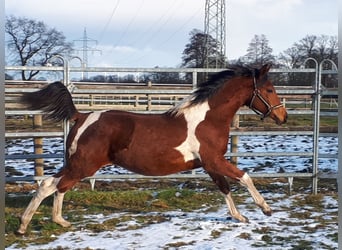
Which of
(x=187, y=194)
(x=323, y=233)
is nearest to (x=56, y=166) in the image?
(x=187, y=194)

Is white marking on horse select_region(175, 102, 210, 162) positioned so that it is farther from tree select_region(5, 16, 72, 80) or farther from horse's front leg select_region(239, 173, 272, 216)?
tree select_region(5, 16, 72, 80)

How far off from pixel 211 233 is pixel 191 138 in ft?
3.32

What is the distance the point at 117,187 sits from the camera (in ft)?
22.9

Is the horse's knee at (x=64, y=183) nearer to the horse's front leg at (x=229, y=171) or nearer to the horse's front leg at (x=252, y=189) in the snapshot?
the horse's front leg at (x=229, y=171)

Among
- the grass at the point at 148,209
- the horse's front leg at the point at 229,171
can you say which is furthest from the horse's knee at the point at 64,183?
the horse's front leg at the point at 229,171

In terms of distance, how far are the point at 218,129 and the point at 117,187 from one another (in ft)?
9.45

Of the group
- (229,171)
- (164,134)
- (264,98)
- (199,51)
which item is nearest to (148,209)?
(164,134)

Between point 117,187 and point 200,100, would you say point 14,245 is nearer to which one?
point 200,100

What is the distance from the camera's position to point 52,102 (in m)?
4.75

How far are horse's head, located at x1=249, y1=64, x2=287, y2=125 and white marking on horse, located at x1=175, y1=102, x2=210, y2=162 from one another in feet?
1.98

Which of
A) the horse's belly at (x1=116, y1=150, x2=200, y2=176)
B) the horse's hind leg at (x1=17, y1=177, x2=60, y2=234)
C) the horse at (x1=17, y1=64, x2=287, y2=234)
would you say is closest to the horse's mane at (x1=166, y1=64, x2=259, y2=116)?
the horse at (x1=17, y1=64, x2=287, y2=234)

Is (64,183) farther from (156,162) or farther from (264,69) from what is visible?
(264,69)

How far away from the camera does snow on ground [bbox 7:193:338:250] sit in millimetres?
4113

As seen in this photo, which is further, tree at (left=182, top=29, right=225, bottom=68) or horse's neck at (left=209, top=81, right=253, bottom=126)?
tree at (left=182, top=29, right=225, bottom=68)
